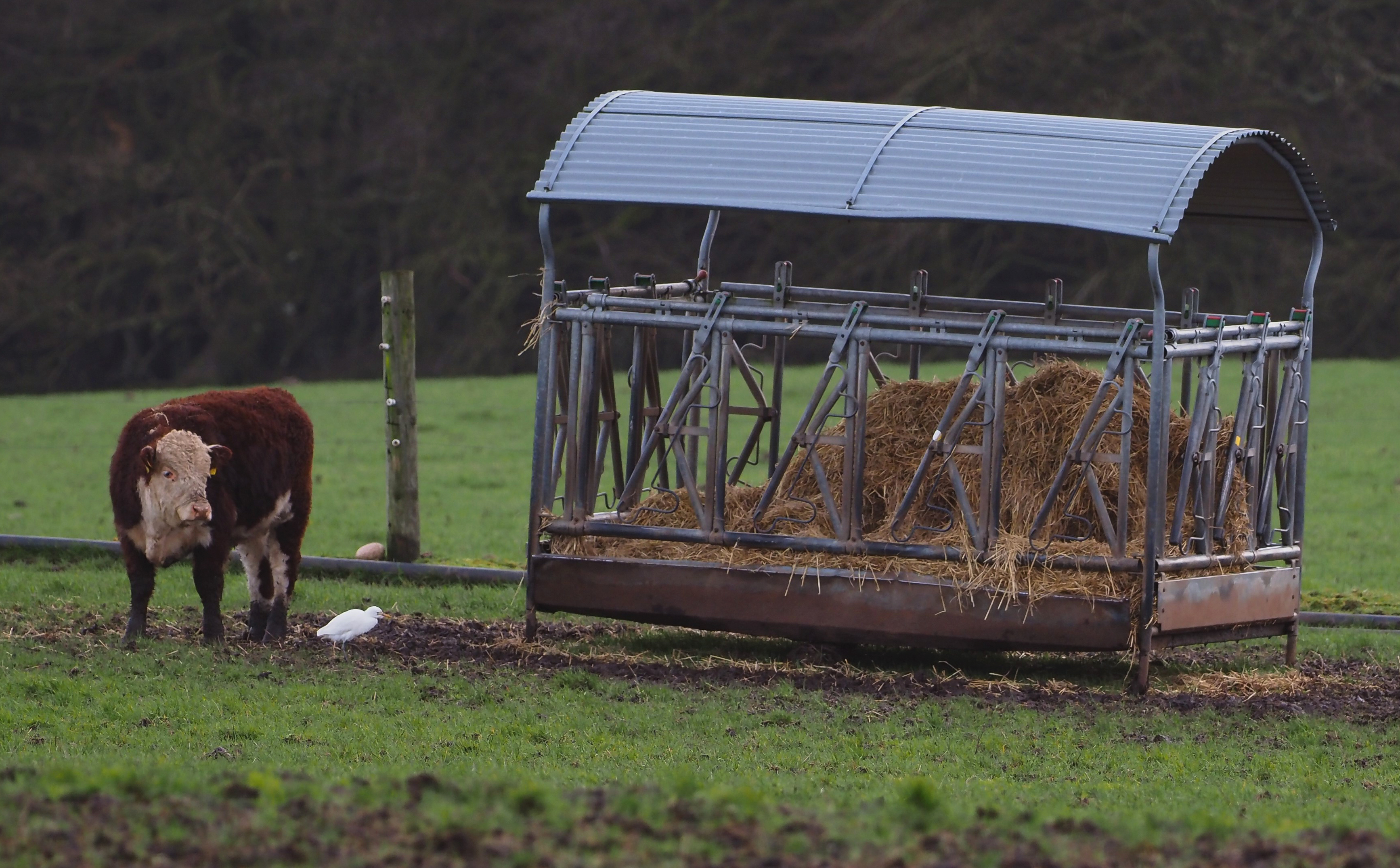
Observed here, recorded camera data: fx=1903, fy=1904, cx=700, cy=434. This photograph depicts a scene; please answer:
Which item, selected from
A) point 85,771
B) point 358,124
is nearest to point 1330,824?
point 85,771

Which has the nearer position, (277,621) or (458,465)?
(277,621)

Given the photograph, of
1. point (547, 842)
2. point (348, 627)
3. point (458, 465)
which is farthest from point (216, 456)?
point (458, 465)

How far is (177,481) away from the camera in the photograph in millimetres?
9906

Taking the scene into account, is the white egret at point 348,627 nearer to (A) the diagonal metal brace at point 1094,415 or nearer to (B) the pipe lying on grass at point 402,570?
(B) the pipe lying on grass at point 402,570

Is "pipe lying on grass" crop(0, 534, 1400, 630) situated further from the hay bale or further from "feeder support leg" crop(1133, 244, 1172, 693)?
"feeder support leg" crop(1133, 244, 1172, 693)

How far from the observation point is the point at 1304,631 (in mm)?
11828

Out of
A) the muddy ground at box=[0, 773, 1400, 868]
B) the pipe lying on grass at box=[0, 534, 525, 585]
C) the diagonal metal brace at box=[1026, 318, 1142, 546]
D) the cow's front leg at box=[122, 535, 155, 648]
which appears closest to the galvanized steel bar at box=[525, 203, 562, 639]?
the pipe lying on grass at box=[0, 534, 525, 585]

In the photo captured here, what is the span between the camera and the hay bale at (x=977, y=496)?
10.0 m

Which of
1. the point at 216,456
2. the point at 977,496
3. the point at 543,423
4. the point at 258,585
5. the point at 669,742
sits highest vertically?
the point at 543,423

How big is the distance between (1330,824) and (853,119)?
5593 mm

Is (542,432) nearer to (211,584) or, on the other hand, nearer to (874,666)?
(211,584)

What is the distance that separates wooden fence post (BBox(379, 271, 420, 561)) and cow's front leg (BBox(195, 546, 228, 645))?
3084mm

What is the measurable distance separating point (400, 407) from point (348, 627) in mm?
3097

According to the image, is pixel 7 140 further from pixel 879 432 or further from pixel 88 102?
pixel 879 432
